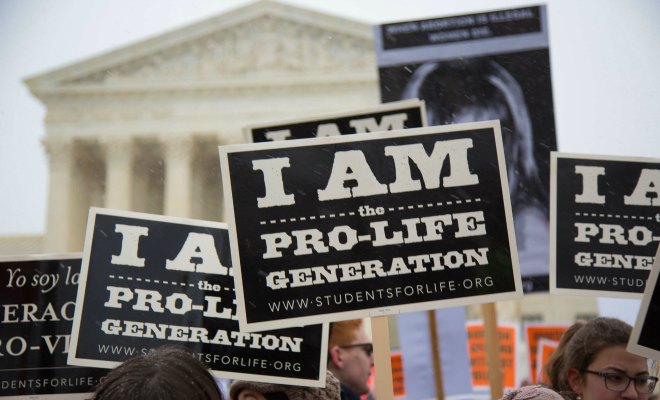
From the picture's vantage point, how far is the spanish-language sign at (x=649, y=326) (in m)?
2.23

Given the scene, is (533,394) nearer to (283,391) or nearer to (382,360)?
(382,360)

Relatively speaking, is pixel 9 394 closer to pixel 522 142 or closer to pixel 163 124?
pixel 522 142

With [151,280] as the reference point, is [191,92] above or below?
above

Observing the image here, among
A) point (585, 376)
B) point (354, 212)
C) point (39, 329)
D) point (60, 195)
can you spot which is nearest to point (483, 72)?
point (585, 376)

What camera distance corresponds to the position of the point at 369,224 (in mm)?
2408

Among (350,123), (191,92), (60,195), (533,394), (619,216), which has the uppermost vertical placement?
(191,92)

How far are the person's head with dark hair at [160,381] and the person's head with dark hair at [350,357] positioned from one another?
1.94 meters

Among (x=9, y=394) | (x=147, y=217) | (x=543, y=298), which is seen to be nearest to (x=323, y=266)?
(x=147, y=217)

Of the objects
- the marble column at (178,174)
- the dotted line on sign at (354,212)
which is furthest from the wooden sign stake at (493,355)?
the marble column at (178,174)

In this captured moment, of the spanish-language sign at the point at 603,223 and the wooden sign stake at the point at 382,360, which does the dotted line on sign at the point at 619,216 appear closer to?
the spanish-language sign at the point at 603,223

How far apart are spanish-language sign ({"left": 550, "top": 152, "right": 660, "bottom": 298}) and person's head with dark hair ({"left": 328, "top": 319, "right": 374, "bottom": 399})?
0.89 m

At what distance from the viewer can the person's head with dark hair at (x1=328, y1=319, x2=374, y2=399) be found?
350 cm

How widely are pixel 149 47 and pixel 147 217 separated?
94.4 ft

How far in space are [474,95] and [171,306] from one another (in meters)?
2.59
